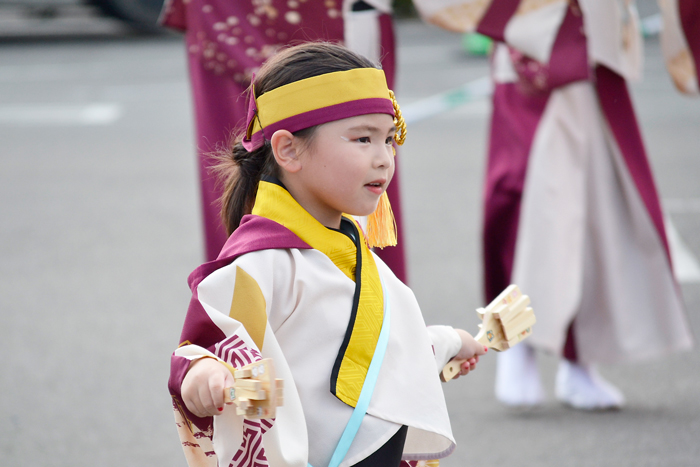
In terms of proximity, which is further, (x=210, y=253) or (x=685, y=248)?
(x=685, y=248)

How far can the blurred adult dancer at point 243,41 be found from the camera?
2.31 metres

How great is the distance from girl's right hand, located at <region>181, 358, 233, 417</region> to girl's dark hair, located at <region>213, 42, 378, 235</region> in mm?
359

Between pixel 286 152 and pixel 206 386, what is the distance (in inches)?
15.7

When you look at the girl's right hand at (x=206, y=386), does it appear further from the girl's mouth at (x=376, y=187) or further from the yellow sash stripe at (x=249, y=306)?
the girl's mouth at (x=376, y=187)

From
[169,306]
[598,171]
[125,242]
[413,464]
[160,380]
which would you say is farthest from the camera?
[125,242]

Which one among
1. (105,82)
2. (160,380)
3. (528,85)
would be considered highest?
(528,85)

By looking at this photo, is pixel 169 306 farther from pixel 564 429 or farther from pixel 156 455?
pixel 564 429

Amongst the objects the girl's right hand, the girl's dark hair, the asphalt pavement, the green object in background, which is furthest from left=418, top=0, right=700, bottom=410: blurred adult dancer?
the green object in background

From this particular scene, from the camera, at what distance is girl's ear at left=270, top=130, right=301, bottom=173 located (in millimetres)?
1375

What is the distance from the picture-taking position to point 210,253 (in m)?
2.42

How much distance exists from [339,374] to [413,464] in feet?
1.14

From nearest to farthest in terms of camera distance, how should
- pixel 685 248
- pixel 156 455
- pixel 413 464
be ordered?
pixel 413 464 < pixel 156 455 < pixel 685 248

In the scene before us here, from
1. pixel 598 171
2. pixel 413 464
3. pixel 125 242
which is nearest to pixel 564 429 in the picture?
pixel 598 171

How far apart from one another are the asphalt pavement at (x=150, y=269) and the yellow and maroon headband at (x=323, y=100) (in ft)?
5.21
